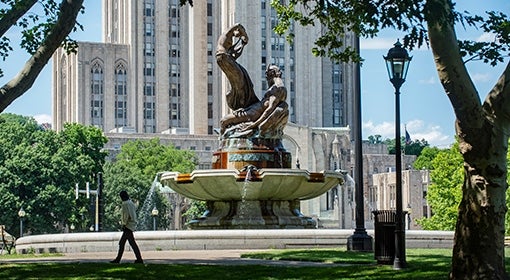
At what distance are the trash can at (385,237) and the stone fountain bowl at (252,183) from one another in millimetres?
9205

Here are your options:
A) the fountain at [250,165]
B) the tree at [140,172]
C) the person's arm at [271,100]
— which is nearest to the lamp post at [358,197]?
the fountain at [250,165]

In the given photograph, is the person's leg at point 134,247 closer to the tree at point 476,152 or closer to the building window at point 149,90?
the tree at point 476,152

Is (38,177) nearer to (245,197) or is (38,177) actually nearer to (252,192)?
(245,197)

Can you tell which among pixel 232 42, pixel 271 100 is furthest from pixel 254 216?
pixel 232 42

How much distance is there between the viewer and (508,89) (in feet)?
48.7

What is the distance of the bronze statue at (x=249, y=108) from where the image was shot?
30703mm

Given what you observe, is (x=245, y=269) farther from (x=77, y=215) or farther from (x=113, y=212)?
(x=113, y=212)

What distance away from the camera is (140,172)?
327ft

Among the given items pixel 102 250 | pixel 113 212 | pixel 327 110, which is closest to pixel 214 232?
pixel 102 250

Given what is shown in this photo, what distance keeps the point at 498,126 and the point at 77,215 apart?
63.5m

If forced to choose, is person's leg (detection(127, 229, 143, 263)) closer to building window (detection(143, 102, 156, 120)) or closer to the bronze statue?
the bronze statue

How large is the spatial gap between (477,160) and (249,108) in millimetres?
16222

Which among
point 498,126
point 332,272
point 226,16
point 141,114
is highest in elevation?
point 226,16

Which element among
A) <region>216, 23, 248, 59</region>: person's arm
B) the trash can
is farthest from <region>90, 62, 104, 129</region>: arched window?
the trash can
